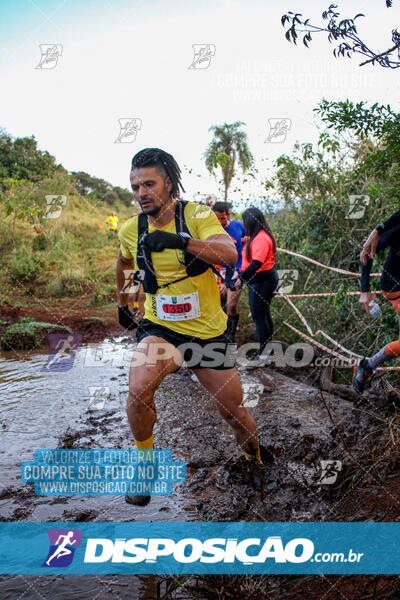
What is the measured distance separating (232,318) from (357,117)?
344cm

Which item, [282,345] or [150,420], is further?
[282,345]

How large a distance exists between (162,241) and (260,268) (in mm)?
3153

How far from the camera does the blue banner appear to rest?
1949 millimetres

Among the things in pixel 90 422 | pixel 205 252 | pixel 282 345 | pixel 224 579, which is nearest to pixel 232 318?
pixel 282 345

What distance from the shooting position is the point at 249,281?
17.3ft

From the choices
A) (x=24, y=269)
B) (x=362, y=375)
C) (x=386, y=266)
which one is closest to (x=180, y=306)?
(x=386, y=266)

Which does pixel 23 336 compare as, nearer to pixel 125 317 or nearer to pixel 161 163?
pixel 125 317

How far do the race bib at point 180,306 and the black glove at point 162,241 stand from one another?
1.26ft

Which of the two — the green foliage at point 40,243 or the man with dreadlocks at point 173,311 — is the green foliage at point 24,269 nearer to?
the green foliage at point 40,243

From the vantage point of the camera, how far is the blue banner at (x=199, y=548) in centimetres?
195

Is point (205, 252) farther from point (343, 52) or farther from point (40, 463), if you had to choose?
point (40, 463)

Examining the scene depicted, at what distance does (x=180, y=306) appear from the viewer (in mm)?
2523

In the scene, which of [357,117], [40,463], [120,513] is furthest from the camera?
[357,117]

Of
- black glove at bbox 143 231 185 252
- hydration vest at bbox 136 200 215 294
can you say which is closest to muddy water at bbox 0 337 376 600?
hydration vest at bbox 136 200 215 294
